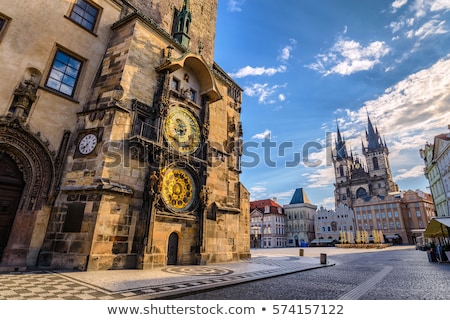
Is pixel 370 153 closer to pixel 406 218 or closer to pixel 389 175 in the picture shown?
pixel 389 175

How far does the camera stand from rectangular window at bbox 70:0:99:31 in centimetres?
1260

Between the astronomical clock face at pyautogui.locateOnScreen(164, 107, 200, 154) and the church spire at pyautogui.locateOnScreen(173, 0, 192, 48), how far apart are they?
6091 millimetres

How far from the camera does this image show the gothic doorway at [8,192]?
9320 mm

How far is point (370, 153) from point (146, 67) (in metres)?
104

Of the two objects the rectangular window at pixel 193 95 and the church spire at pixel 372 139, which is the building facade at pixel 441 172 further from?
the church spire at pixel 372 139

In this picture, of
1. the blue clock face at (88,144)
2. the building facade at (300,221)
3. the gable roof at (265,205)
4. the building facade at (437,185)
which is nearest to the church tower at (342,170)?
the building facade at (300,221)

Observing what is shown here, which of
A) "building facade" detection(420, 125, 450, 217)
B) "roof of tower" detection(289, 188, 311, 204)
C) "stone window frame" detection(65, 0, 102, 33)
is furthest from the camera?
"roof of tower" detection(289, 188, 311, 204)

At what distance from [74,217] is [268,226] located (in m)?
67.5

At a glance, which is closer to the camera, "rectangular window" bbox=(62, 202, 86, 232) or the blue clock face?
"rectangular window" bbox=(62, 202, 86, 232)

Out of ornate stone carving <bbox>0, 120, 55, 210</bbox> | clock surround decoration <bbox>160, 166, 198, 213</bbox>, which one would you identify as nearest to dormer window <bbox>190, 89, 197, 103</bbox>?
clock surround decoration <bbox>160, 166, 198, 213</bbox>

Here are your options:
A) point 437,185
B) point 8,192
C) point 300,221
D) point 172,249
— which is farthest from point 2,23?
point 300,221

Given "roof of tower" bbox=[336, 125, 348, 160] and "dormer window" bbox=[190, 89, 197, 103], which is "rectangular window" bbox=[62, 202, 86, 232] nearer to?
"dormer window" bbox=[190, 89, 197, 103]

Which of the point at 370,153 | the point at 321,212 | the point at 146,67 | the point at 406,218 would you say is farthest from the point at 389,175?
the point at 146,67

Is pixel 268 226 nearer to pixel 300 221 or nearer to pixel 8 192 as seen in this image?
pixel 300 221
